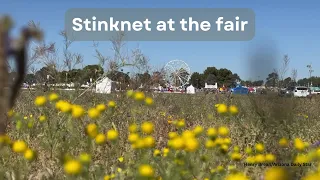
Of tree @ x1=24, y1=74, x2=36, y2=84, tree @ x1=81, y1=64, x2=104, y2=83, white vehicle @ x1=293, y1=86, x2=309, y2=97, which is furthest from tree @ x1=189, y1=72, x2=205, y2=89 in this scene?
tree @ x1=81, y1=64, x2=104, y2=83

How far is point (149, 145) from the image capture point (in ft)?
4.05

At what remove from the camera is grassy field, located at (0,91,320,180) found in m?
1.32

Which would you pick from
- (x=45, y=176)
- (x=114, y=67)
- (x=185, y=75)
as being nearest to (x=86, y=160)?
(x=45, y=176)

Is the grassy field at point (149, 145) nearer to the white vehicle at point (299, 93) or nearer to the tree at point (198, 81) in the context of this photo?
the white vehicle at point (299, 93)

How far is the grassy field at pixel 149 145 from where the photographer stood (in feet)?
4.34

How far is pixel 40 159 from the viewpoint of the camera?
9.02 ft

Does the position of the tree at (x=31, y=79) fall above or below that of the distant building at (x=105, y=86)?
above

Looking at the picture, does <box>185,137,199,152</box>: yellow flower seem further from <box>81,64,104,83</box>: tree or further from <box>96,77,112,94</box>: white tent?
<box>96,77,112,94</box>: white tent

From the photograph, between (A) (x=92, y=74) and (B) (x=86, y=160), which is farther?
(A) (x=92, y=74)

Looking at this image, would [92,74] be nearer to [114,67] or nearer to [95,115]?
[114,67]

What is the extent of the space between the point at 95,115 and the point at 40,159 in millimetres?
1538

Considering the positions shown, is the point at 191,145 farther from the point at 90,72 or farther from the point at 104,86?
the point at 104,86

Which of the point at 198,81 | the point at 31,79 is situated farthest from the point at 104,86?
the point at 198,81

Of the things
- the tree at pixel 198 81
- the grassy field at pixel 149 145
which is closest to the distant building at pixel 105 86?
the grassy field at pixel 149 145
